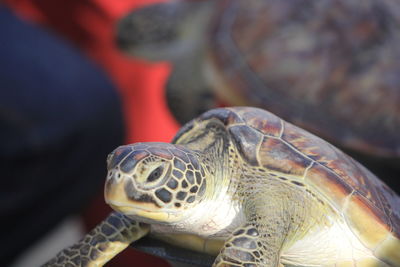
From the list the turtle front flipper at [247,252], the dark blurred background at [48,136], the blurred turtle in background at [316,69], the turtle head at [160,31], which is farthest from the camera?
the turtle head at [160,31]

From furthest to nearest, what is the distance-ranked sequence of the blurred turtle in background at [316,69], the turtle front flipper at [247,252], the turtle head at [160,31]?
the turtle head at [160,31] < the blurred turtle in background at [316,69] < the turtle front flipper at [247,252]

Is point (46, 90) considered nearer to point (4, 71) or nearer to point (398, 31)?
point (4, 71)

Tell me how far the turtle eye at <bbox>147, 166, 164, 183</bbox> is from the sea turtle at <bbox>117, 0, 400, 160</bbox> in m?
0.71

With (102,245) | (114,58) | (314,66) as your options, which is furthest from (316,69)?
(114,58)

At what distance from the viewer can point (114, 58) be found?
201 centimetres

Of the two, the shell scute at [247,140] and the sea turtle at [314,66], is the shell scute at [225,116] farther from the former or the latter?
the sea turtle at [314,66]

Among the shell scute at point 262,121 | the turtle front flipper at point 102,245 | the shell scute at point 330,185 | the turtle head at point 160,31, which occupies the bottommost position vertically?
the turtle front flipper at point 102,245

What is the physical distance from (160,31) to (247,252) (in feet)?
4.53

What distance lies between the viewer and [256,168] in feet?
2.01

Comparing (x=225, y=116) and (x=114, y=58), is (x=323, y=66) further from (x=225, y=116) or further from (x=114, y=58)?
(x=114, y=58)

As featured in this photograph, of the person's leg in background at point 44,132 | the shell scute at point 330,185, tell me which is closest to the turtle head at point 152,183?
the shell scute at point 330,185

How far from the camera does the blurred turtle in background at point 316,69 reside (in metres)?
1.18

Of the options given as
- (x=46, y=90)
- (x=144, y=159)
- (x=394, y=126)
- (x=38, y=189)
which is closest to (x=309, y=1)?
(x=394, y=126)

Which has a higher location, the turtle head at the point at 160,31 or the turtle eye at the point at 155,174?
the turtle head at the point at 160,31
